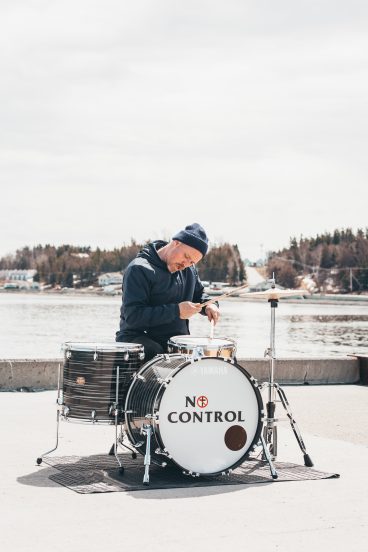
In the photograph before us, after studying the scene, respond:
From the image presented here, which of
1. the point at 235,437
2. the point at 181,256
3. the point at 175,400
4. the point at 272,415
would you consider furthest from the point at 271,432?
the point at 181,256

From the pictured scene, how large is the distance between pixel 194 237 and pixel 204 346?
965 mm

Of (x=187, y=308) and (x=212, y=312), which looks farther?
(x=212, y=312)

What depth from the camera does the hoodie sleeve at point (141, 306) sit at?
22.2 ft

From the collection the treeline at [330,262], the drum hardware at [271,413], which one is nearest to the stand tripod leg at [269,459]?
the drum hardware at [271,413]

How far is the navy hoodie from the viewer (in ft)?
22.3

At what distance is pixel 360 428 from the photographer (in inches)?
349

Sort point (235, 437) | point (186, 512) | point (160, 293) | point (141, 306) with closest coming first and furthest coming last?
point (186, 512)
point (235, 437)
point (141, 306)
point (160, 293)

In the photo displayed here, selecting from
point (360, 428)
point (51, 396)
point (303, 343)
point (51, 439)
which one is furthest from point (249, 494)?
point (303, 343)

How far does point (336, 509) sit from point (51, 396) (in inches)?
223

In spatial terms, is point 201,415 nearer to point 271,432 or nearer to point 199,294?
point 271,432

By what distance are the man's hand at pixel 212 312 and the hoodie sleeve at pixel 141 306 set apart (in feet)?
1.14

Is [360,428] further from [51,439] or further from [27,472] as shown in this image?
[27,472]

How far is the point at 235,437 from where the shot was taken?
246 inches

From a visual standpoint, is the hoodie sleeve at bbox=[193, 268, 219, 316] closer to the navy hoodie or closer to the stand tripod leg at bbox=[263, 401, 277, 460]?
the navy hoodie
